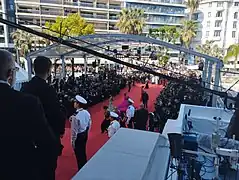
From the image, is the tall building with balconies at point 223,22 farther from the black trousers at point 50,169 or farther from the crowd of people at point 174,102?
the black trousers at point 50,169

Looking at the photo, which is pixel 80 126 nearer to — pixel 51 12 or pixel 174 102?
pixel 174 102

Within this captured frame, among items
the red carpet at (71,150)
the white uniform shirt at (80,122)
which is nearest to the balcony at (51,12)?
the red carpet at (71,150)

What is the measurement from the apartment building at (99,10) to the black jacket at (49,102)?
126ft

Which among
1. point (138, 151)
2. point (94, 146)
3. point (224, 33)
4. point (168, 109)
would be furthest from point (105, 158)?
point (224, 33)

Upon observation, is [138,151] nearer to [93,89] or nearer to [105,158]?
[105,158]

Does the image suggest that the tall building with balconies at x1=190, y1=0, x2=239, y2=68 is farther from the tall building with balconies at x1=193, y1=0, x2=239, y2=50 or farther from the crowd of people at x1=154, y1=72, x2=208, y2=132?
the crowd of people at x1=154, y1=72, x2=208, y2=132

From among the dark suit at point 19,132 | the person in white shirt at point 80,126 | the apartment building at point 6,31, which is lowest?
the person in white shirt at point 80,126

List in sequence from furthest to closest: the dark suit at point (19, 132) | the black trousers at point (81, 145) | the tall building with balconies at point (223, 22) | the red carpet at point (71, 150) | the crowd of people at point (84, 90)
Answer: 1. the tall building with balconies at point (223, 22)
2. the crowd of people at point (84, 90)
3. the red carpet at point (71, 150)
4. the black trousers at point (81, 145)
5. the dark suit at point (19, 132)

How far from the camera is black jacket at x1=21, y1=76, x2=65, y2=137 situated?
8.42 feet

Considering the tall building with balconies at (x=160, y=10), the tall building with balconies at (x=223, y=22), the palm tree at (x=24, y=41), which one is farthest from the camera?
the tall building with balconies at (x=160, y=10)

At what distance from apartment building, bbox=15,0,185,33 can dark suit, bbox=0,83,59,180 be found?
129 ft

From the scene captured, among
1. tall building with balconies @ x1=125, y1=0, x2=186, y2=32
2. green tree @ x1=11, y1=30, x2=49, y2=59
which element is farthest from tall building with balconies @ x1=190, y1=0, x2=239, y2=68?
green tree @ x1=11, y1=30, x2=49, y2=59

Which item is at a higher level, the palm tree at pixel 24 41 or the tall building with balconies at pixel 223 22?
the tall building with balconies at pixel 223 22

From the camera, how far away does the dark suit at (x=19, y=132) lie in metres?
1.71
